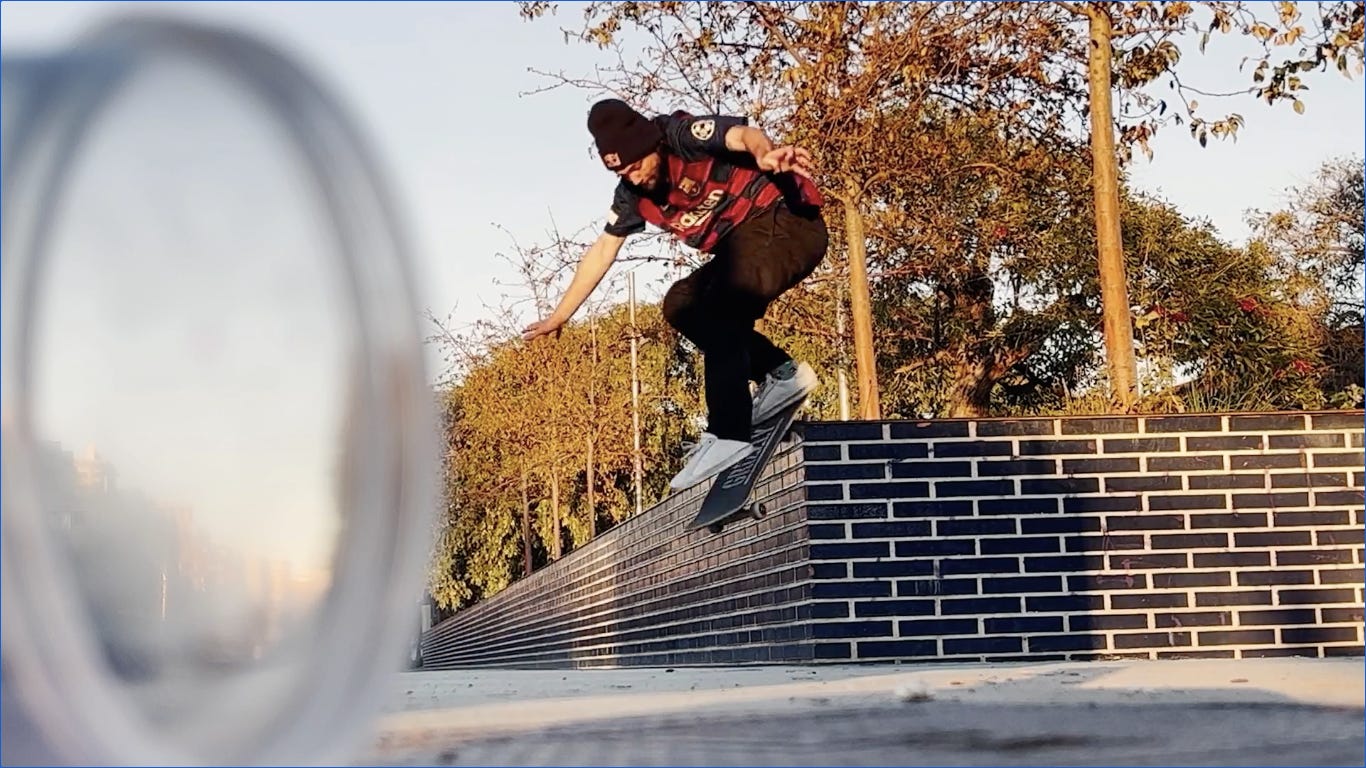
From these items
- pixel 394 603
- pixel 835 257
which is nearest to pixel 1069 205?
pixel 835 257

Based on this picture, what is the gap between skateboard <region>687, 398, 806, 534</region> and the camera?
7074 millimetres

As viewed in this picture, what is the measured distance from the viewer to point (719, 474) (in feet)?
24.5

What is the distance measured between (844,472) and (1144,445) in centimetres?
131

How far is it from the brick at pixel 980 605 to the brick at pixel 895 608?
2.7 inches

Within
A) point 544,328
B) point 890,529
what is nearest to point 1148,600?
point 890,529

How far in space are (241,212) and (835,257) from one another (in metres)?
8.83

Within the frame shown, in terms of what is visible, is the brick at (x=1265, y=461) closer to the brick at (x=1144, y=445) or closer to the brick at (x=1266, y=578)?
the brick at (x=1144, y=445)

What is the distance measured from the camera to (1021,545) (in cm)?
720

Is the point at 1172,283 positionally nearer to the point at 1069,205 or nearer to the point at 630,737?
the point at 1069,205

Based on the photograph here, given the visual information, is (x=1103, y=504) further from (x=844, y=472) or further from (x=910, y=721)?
(x=910, y=721)

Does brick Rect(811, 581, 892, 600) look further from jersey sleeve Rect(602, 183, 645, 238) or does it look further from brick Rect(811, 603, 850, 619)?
jersey sleeve Rect(602, 183, 645, 238)

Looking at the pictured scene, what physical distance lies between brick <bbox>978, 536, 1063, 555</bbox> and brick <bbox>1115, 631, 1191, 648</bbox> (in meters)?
0.46

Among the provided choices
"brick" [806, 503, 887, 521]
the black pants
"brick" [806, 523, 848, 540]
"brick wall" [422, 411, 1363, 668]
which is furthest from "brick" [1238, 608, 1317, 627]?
the black pants

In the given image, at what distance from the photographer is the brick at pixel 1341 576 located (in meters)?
7.29
